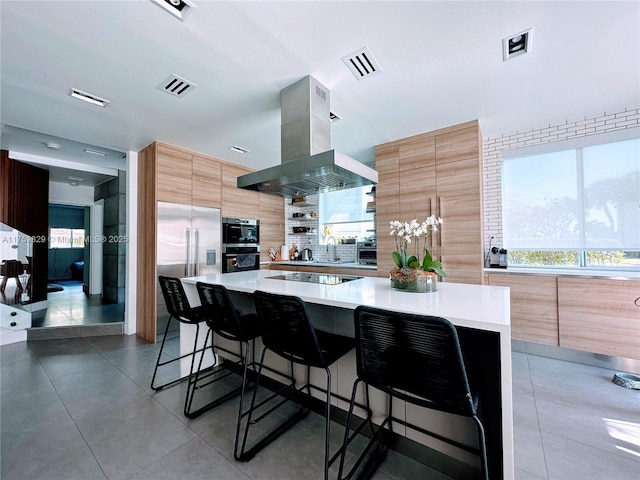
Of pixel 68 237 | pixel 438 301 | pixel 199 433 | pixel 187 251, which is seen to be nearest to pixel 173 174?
pixel 187 251

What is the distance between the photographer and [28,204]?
4484mm

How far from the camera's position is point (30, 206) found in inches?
178

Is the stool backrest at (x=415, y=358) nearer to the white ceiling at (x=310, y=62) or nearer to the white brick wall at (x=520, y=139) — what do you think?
the white ceiling at (x=310, y=62)

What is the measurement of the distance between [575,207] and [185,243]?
16.7 feet

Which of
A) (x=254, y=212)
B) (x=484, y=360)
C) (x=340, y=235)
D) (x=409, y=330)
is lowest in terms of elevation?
(x=484, y=360)

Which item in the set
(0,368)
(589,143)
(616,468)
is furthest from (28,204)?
(589,143)

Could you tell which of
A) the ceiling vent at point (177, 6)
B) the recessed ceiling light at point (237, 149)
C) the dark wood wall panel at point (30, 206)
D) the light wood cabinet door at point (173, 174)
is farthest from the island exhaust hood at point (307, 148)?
the dark wood wall panel at point (30, 206)

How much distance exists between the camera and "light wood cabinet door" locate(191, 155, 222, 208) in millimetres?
4191

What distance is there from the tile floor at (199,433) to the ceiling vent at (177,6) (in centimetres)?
269

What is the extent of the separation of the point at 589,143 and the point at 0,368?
272 inches

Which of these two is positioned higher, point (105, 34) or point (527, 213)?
point (105, 34)

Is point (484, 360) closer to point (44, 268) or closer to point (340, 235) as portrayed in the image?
point (340, 235)

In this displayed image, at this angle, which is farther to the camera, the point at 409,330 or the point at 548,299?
the point at 548,299

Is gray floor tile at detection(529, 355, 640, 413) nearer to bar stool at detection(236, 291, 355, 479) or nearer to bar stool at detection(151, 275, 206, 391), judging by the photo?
bar stool at detection(236, 291, 355, 479)
